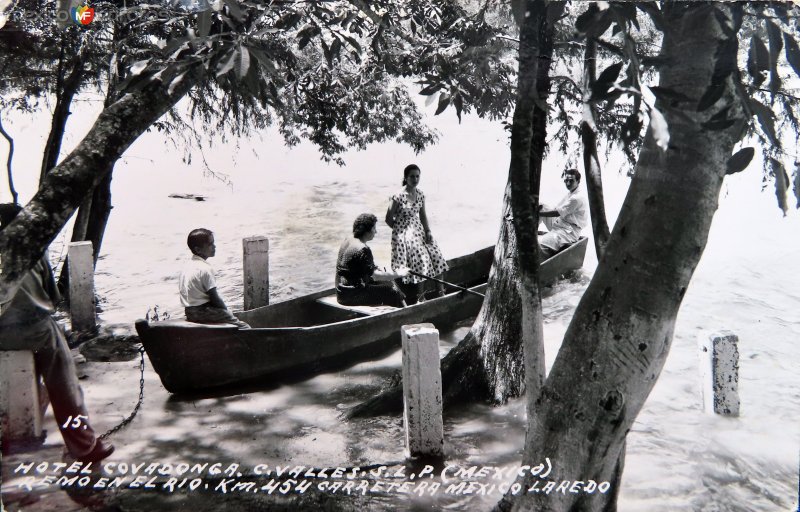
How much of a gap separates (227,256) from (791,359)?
352 inches

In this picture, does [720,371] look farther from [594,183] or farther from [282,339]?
[282,339]

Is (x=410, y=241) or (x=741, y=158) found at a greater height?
(x=741, y=158)

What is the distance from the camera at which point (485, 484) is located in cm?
448

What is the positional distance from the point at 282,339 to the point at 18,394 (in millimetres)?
2236

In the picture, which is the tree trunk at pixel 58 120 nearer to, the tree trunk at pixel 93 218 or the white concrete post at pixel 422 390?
the tree trunk at pixel 93 218

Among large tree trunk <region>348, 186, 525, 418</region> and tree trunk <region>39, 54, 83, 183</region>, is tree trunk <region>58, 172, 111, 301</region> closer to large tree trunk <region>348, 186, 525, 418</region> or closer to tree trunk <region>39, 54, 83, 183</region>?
tree trunk <region>39, 54, 83, 183</region>

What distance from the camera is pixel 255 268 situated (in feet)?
25.7

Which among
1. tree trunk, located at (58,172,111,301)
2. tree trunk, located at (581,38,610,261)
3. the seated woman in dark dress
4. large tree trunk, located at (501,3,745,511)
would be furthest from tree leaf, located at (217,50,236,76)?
tree trunk, located at (58,172,111,301)

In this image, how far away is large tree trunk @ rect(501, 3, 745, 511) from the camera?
2.52 metres

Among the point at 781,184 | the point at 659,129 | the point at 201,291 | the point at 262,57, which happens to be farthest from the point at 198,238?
the point at 781,184

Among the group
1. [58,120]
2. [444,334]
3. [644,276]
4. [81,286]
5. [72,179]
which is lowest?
[444,334]

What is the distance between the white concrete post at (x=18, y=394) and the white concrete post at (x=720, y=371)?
4.97 meters

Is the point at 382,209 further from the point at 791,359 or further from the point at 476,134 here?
the point at 791,359

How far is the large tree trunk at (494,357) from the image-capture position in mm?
5777
